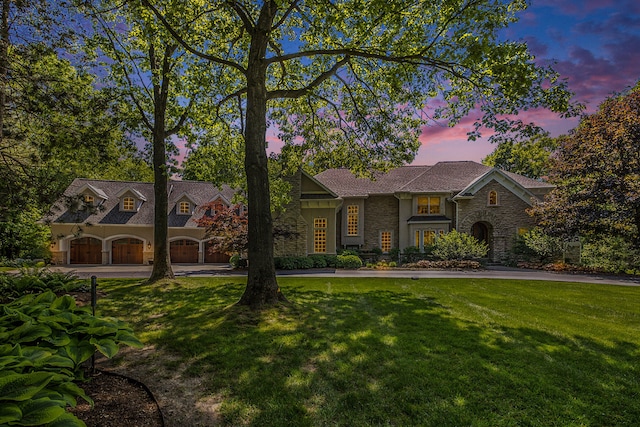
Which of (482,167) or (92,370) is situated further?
(482,167)

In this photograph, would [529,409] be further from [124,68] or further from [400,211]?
[400,211]

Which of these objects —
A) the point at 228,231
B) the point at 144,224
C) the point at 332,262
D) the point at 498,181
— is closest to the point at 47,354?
the point at 228,231

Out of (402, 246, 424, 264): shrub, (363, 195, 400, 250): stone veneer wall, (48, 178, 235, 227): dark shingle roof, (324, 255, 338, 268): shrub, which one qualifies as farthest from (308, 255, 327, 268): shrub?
(48, 178, 235, 227): dark shingle roof

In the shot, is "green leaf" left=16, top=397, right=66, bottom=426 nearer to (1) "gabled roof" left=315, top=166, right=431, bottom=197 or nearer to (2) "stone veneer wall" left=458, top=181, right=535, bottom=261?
(1) "gabled roof" left=315, top=166, right=431, bottom=197

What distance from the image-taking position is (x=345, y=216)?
25.8 m

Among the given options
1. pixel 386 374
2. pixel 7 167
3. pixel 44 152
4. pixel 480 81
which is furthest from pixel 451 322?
pixel 44 152

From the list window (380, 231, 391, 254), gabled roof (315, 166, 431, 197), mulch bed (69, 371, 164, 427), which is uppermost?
gabled roof (315, 166, 431, 197)

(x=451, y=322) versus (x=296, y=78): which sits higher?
(x=296, y=78)

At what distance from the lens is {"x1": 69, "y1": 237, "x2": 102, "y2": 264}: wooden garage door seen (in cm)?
2433

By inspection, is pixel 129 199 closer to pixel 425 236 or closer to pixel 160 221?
pixel 160 221

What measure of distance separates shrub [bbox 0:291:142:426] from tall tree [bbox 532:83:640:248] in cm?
2286

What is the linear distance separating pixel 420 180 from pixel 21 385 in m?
26.6

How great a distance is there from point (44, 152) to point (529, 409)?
1104 cm

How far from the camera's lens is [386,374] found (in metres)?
4.29
